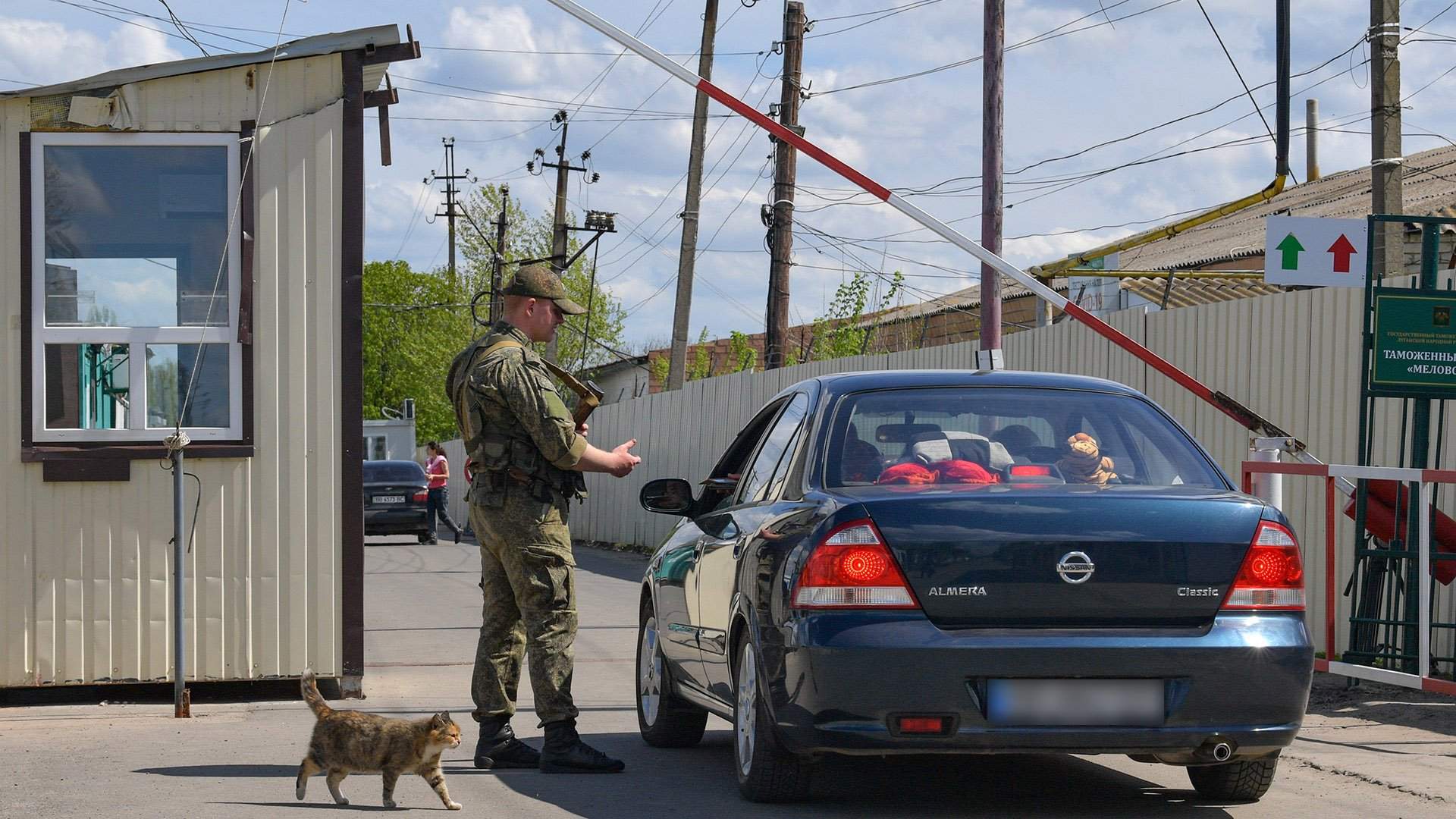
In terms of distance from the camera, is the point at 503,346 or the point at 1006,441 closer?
the point at 1006,441

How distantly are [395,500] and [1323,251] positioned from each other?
22588mm

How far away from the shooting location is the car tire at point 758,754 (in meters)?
5.68

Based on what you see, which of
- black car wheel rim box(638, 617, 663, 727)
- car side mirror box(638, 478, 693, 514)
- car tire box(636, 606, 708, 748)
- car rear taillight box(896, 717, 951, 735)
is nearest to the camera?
car rear taillight box(896, 717, 951, 735)

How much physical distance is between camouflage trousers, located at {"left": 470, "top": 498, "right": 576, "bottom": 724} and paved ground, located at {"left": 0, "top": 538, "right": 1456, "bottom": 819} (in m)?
0.33

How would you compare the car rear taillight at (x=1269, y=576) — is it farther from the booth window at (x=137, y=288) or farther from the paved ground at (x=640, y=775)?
the booth window at (x=137, y=288)

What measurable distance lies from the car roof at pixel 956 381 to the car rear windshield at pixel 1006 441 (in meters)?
0.04

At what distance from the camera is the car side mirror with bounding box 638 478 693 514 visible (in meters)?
7.06

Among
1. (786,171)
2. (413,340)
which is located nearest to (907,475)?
(786,171)

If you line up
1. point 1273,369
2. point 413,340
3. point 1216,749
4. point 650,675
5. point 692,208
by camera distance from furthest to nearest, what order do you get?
point 413,340
point 692,208
point 1273,369
point 650,675
point 1216,749

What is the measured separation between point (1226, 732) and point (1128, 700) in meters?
0.33

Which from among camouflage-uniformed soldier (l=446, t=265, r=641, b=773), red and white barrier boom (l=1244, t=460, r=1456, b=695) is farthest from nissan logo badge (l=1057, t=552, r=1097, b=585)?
red and white barrier boom (l=1244, t=460, r=1456, b=695)

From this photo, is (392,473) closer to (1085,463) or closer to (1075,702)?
(1085,463)

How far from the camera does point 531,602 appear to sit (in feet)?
22.1

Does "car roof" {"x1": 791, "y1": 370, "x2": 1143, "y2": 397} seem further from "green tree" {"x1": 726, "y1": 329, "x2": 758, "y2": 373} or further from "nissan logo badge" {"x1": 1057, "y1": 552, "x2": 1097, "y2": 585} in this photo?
"green tree" {"x1": 726, "y1": 329, "x2": 758, "y2": 373}
